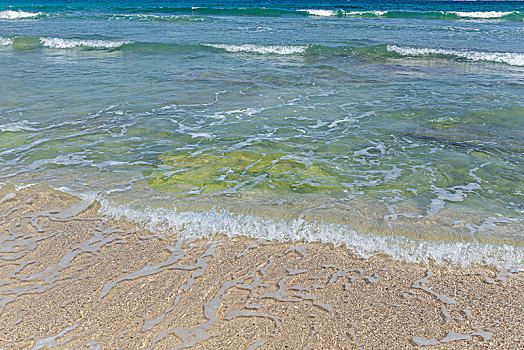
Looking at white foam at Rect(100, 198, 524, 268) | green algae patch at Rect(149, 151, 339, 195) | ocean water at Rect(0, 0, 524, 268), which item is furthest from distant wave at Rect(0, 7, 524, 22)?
white foam at Rect(100, 198, 524, 268)

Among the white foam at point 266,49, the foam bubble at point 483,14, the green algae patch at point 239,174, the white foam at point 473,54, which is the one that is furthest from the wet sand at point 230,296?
the foam bubble at point 483,14

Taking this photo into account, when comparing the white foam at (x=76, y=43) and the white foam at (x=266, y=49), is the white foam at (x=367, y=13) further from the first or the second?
the white foam at (x=76, y=43)

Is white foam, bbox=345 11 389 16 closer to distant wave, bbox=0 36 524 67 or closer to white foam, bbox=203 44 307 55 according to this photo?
distant wave, bbox=0 36 524 67

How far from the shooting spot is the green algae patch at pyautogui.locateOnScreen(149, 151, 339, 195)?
621cm

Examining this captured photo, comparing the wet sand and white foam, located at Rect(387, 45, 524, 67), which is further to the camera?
white foam, located at Rect(387, 45, 524, 67)

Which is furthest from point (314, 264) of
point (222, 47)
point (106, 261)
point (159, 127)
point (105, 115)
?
point (222, 47)

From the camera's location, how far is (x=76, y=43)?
70.4ft

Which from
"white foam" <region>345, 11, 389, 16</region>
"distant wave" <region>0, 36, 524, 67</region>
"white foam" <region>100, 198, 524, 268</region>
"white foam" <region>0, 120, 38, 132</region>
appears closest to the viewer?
"white foam" <region>100, 198, 524, 268</region>

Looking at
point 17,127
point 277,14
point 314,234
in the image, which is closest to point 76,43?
point 17,127

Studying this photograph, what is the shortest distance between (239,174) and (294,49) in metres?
13.8

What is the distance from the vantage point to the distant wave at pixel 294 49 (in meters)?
17.3

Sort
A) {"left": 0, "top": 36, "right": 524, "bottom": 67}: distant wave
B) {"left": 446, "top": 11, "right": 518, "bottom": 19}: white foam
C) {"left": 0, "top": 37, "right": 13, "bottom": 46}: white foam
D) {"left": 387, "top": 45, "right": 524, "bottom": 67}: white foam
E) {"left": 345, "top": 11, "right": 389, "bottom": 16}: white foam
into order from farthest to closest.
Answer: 1. {"left": 345, "top": 11, "right": 389, "bottom": 16}: white foam
2. {"left": 446, "top": 11, "right": 518, "bottom": 19}: white foam
3. {"left": 0, "top": 37, "right": 13, "bottom": 46}: white foam
4. {"left": 0, "top": 36, "right": 524, "bottom": 67}: distant wave
5. {"left": 387, "top": 45, "right": 524, "bottom": 67}: white foam

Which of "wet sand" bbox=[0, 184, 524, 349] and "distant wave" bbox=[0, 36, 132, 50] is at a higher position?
"distant wave" bbox=[0, 36, 132, 50]

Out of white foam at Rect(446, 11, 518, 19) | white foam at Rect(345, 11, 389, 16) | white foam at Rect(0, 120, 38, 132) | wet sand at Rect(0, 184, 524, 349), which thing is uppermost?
white foam at Rect(345, 11, 389, 16)
